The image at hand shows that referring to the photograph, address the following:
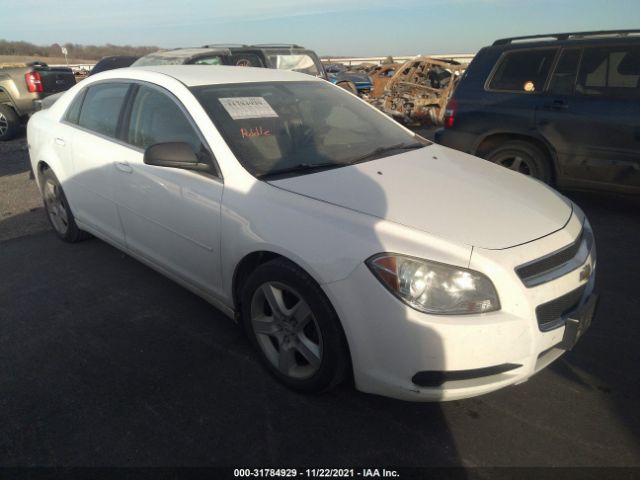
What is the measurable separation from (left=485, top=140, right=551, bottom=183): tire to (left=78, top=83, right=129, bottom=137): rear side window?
13.3 feet

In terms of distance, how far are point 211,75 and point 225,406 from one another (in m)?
2.16

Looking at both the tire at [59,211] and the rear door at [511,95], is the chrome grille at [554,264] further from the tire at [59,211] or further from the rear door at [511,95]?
the tire at [59,211]

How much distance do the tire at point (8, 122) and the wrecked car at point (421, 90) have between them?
27.4 feet

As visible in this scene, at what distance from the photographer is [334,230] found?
6.99 ft

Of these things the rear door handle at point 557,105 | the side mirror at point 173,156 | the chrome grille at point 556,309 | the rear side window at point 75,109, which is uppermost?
the rear side window at point 75,109

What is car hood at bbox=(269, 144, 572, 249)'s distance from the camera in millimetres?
2139

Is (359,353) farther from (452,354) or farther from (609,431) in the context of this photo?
(609,431)

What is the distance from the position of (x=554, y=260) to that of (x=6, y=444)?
2666 mm

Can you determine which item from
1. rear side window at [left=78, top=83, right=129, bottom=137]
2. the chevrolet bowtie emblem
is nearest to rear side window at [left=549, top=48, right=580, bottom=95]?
the chevrolet bowtie emblem

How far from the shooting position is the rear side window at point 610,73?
4.66 m

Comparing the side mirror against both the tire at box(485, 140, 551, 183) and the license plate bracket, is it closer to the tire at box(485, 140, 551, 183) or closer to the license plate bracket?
the license plate bracket

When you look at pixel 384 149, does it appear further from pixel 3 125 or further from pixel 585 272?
pixel 3 125

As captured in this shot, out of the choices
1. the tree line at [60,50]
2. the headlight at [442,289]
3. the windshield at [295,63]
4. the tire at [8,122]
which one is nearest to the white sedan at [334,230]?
the headlight at [442,289]

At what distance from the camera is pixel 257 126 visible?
9.34 feet
